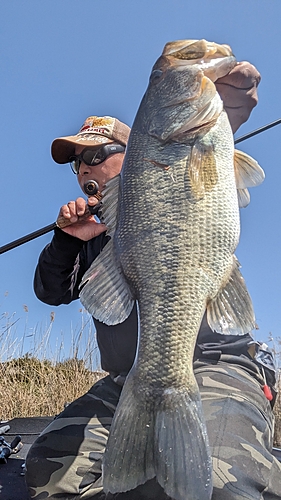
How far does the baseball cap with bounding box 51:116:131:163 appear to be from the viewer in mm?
2936

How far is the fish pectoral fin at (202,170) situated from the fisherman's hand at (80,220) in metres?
0.93

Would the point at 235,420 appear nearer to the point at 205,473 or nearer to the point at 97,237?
the point at 205,473

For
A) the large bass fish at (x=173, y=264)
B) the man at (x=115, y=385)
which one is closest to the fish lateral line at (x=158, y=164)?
the large bass fish at (x=173, y=264)

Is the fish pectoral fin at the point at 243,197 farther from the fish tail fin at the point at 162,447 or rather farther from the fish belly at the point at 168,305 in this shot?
the fish tail fin at the point at 162,447

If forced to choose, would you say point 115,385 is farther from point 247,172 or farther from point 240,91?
point 240,91

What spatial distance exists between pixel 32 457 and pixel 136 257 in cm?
130

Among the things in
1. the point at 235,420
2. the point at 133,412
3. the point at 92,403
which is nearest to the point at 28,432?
the point at 92,403

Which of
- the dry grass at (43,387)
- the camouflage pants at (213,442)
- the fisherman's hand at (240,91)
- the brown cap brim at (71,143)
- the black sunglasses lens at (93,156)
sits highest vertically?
the fisherman's hand at (240,91)

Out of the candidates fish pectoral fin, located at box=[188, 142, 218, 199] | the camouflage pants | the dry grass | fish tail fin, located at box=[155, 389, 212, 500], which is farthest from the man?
the dry grass

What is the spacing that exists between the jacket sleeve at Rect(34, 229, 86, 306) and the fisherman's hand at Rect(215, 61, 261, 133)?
1.19 m

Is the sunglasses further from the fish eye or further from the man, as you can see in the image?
the fish eye

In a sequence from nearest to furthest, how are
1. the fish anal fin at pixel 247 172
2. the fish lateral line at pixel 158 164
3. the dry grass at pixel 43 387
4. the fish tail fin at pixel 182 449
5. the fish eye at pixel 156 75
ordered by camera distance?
the fish tail fin at pixel 182 449, the fish lateral line at pixel 158 164, the fish anal fin at pixel 247 172, the fish eye at pixel 156 75, the dry grass at pixel 43 387

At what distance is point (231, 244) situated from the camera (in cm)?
172

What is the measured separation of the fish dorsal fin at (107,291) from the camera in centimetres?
172
